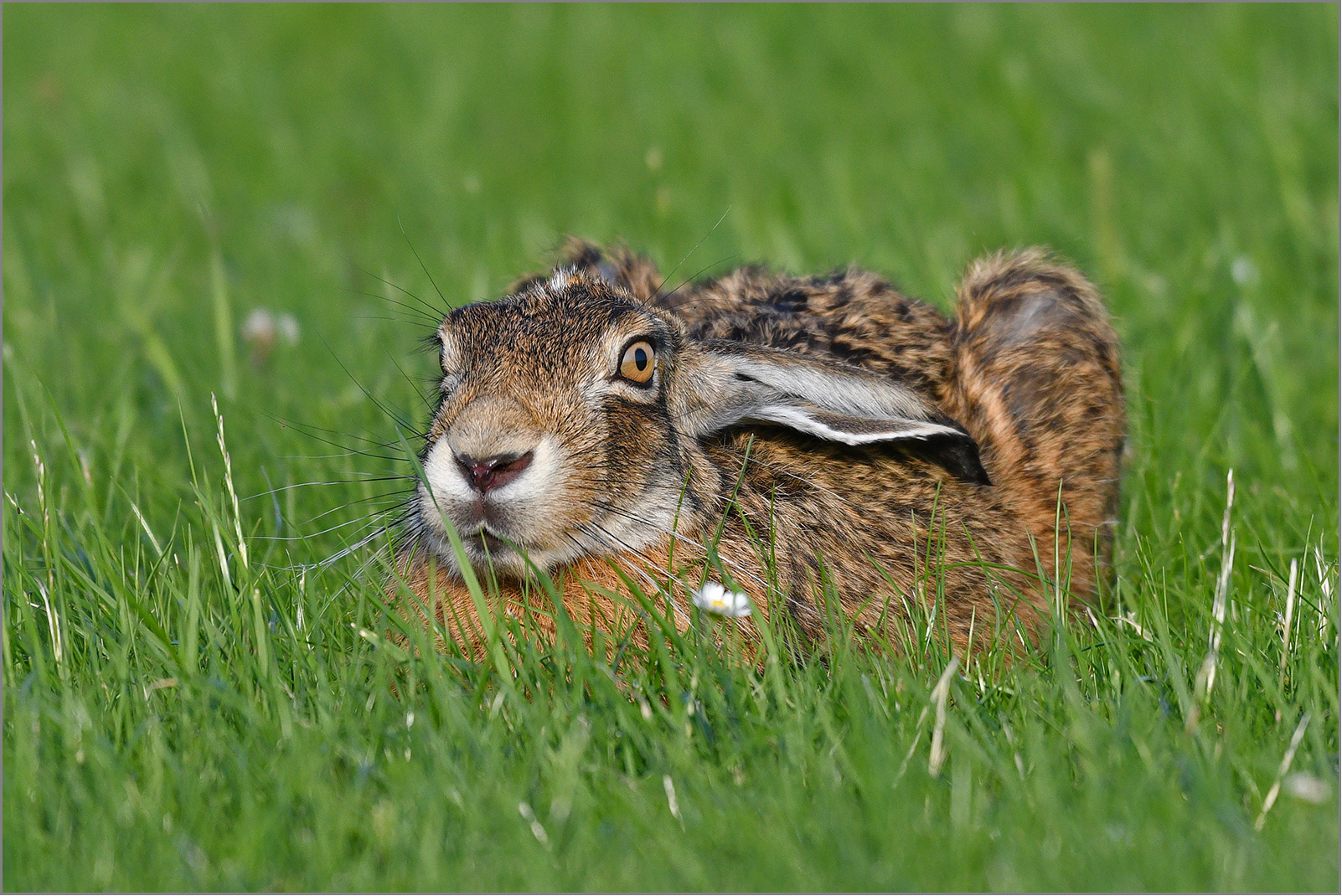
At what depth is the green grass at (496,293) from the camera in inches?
126

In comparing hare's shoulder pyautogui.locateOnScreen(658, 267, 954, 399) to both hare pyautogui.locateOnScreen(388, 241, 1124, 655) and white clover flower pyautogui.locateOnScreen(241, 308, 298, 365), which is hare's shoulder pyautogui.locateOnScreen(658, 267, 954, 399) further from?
white clover flower pyautogui.locateOnScreen(241, 308, 298, 365)

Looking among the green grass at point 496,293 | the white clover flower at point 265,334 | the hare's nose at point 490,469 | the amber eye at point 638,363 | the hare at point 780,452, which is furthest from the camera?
the white clover flower at point 265,334

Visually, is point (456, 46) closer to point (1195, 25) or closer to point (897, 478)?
point (1195, 25)

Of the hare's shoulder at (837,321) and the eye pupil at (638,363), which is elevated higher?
the hare's shoulder at (837,321)

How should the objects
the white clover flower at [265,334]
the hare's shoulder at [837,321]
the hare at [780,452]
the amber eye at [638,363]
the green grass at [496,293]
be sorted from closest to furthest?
1. the green grass at [496,293]
2. the hare at [780,452]
3. the amber eye at [638,363]
4. the hare's shoulder at [837,321]
5. the white clover flower at [265,334]

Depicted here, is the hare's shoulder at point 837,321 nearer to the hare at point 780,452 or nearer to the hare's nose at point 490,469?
the hare at point 780,452

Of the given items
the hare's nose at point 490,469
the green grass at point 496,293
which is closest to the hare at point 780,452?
the hare's nose at point 490,469

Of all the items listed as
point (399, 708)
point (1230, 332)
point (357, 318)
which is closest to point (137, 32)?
point (357, 318)

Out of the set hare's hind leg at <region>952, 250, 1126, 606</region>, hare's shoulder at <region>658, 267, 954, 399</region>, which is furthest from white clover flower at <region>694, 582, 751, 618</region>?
hare's hind leg at <region>952, 250, 1126, 606</region>

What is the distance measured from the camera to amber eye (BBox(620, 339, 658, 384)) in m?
4.55

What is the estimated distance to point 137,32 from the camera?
44.7 ft

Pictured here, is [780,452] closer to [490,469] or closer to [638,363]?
[638,363]

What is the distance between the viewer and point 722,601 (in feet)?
13.4

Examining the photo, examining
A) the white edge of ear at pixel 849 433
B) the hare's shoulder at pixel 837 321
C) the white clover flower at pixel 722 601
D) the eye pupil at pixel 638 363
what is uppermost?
the hare's shoulder at pixel 837 321
